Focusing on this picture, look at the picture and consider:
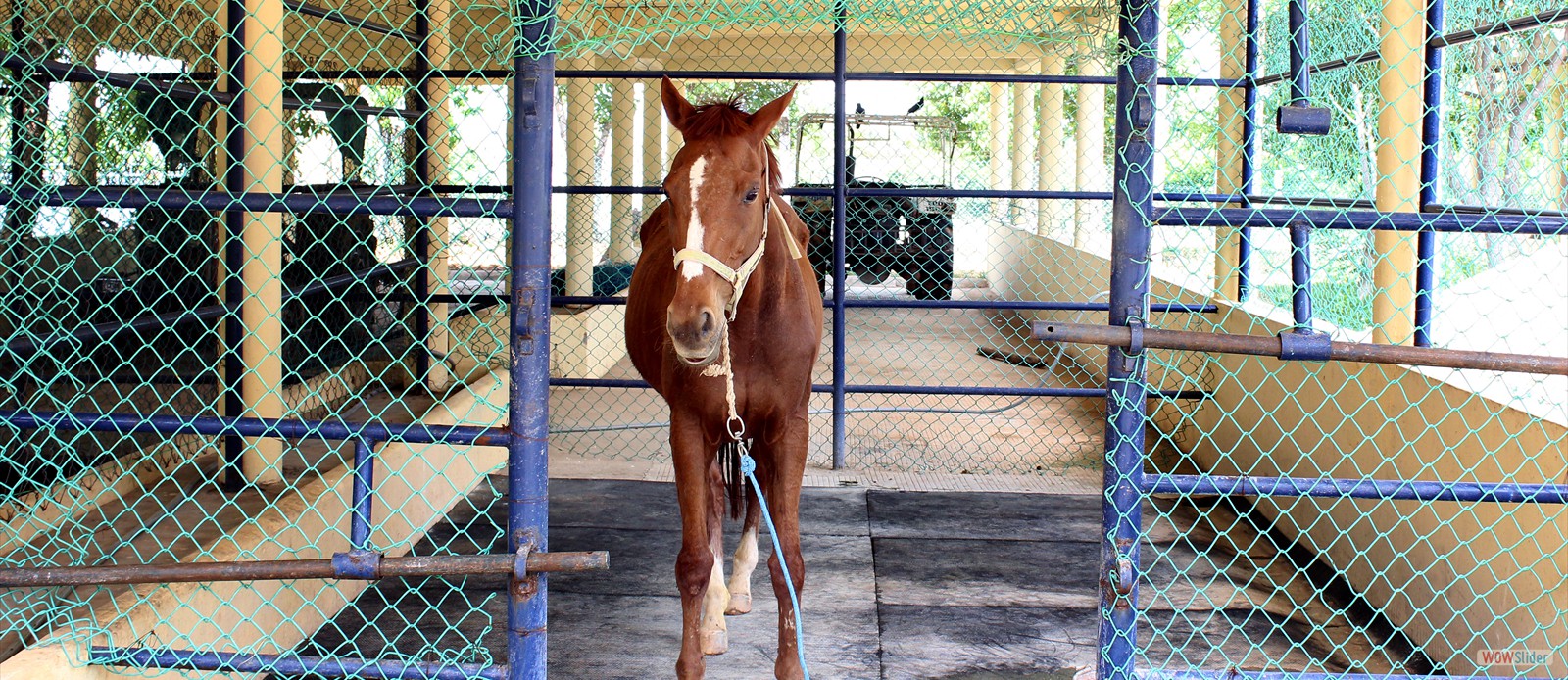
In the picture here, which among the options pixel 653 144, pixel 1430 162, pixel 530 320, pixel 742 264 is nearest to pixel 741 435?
pixel 742 264

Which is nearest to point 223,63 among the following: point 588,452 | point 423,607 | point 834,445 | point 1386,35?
point 423,607

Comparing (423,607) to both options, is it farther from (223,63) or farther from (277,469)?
(223,63)

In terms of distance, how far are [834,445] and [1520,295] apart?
9.46ft

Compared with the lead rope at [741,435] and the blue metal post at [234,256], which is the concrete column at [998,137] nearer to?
the blue metal post at [234,256]

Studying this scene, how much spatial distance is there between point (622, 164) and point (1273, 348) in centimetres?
930

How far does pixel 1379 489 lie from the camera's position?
2.00 m

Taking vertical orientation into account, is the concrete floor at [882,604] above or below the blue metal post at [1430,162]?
below

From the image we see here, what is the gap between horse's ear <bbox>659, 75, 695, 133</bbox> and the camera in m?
2.50

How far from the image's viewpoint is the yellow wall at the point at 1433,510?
9.04ft

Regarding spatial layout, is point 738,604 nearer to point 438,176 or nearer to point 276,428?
point 276,428

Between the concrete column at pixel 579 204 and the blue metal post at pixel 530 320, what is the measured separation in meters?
6.75

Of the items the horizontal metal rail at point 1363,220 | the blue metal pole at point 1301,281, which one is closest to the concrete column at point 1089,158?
the horizontal metal rail at point 1363,220

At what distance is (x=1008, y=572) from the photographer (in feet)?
12.9

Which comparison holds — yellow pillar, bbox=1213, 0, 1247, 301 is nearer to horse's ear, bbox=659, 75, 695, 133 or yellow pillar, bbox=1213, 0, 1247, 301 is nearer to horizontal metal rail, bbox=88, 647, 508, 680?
horse's ear, bbox=659, 75, 695, 133
